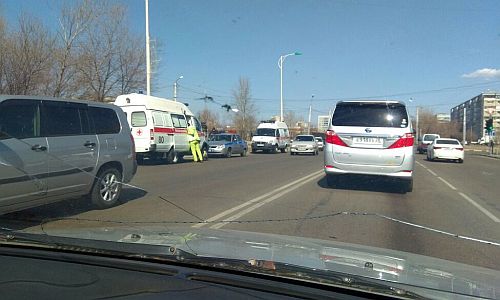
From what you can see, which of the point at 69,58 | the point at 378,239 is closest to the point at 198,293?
the point at 378,239

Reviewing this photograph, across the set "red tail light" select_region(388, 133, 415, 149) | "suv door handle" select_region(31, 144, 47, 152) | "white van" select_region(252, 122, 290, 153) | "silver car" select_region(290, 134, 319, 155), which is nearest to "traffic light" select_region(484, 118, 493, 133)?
"silver car" select_region(290, 134, 319, 155)

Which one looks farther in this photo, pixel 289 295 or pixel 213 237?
pixel 213 237

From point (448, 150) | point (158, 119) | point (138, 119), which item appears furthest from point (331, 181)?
point (448, 150)

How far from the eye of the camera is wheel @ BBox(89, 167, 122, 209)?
26.3 ft

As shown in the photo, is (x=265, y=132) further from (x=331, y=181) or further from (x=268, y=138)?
(x=331, y=181)

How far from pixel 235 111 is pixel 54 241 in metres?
60.5

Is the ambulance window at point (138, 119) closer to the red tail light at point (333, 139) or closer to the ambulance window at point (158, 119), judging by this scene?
the ambulance window at point (158, 119)

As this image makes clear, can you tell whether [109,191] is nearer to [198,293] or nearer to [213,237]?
[213,237]

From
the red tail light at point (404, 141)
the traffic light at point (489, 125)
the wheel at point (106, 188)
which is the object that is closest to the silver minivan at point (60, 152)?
the wheel at point (106, 188)

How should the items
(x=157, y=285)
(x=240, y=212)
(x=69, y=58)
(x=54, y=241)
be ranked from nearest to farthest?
(x=157, y=285) → (x=54, y=241) → (x=240, y=212) → (x=69, y=58)

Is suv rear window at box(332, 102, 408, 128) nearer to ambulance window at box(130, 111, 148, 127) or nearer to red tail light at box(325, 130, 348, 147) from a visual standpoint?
red tail light at box(325, 130, 348, 147)

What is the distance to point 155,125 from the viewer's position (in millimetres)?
19484

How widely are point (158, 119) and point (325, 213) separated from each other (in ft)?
42.4

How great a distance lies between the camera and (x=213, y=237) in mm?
3854
